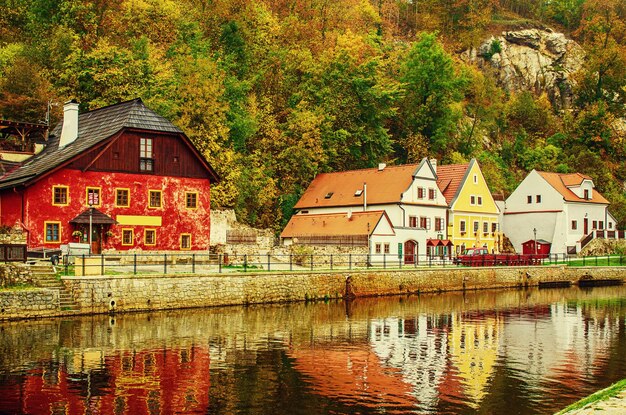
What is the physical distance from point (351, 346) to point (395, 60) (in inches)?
2627

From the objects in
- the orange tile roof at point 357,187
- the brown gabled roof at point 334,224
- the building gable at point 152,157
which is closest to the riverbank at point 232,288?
the brown gabled roof at point 334,224

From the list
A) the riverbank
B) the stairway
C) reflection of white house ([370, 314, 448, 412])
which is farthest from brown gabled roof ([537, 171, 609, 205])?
the stairway

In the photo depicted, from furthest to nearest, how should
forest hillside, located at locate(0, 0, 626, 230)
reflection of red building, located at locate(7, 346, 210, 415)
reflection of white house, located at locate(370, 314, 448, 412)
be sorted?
1. forest hillside, located at locate(0, 0, 626, 230)
2. reflection of white house, located at locate(370, 314, 448, 412)
3. reflection of red building, located at locate(7, 346, 210, 415)

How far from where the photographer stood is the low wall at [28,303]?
3119 cm

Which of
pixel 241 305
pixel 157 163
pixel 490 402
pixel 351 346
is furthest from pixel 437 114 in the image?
pixel 490 402

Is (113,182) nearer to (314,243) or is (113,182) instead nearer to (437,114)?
(314,243)

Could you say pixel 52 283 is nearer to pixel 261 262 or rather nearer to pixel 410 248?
pixel 261 262

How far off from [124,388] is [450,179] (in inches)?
2172

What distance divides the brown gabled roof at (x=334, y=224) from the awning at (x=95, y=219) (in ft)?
62.7

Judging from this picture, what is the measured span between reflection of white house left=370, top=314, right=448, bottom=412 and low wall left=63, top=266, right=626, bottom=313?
318 inches

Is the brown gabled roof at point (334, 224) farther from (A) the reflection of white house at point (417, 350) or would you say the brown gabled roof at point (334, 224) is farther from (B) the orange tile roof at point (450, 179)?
(A) the reflection of white house at point (417, 350)

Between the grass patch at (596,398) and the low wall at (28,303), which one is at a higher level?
the low wall at (28,303)

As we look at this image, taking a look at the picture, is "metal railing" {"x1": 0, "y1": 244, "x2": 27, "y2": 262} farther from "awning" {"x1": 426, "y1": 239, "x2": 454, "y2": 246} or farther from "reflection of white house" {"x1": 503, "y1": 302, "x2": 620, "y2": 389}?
"awning" {"x1": 426, "y1": 239, "x2": 454, "y2": 246}

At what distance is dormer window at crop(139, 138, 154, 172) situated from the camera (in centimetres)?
4656
